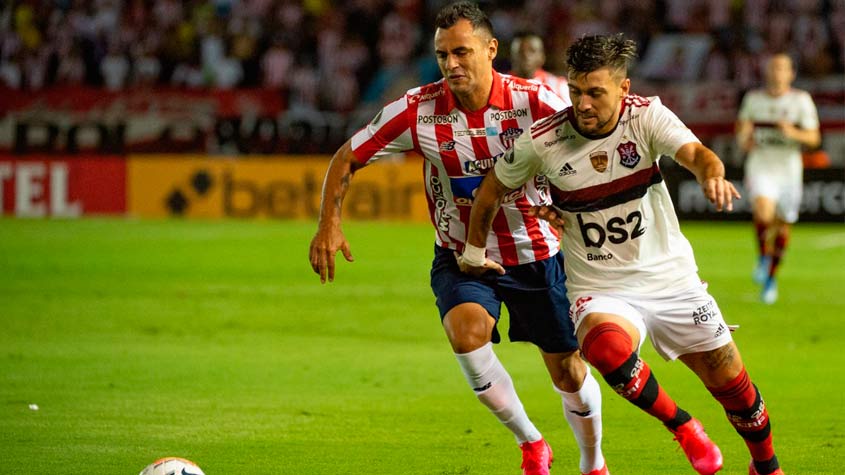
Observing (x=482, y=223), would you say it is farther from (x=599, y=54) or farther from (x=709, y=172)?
(x=709, y=172)

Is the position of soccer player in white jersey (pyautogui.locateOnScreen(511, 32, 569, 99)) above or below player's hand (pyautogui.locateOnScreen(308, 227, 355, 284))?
above

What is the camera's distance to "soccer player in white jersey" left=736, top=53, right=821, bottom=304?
1359 centimetres

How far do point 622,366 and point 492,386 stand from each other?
838mm

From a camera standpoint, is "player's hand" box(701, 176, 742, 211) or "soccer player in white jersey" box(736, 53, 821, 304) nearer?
"player's hand" box(701, 176, 742, 211)

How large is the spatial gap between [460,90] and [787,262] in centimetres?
1103

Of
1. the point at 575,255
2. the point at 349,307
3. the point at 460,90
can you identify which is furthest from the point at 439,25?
the point at 349,307

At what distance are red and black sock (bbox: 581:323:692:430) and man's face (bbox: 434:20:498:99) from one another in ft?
4.31

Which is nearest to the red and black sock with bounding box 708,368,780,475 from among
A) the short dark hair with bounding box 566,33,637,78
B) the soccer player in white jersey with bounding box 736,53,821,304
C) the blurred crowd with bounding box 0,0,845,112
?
the short dark hair with bounding box 566,33,637,78

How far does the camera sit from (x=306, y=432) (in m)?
7.02

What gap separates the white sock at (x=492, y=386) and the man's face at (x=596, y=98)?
1.14 meters

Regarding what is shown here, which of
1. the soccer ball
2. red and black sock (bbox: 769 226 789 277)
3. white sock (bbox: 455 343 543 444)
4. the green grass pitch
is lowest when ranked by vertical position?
the green grass pitch

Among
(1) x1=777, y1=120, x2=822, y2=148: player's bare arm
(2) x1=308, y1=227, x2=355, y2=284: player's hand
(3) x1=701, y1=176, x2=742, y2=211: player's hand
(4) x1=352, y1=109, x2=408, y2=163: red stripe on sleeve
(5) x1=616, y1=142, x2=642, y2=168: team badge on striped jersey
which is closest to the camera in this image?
(3) x1=701, y1=176, x2=742, y2=211: player's hand

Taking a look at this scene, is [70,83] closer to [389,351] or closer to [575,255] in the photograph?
[389,351]

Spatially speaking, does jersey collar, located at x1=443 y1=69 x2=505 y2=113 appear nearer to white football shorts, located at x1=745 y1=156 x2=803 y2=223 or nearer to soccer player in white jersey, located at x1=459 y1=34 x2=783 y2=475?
soccer player in white jersey, located at x1=459 y1=34 x2=783 y2=475
